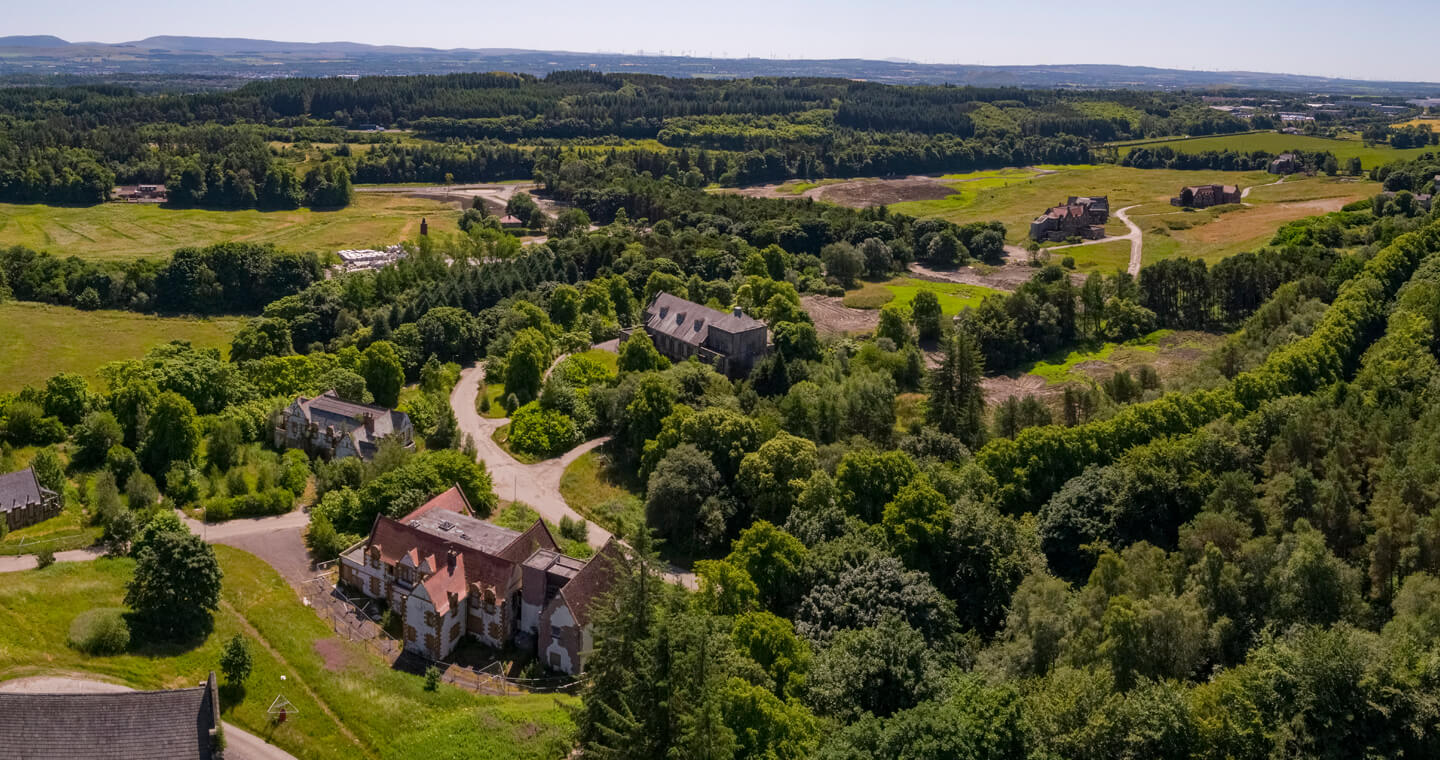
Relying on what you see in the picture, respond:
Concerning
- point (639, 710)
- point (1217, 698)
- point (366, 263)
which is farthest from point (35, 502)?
point (366, 263)

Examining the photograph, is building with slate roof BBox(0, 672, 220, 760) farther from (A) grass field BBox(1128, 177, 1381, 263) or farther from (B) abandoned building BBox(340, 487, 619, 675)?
(A) grass field BBox(1128, 177, 1381, 263)

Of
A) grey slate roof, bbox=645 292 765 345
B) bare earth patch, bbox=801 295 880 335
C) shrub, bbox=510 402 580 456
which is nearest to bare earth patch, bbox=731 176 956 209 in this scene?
bare earth patch, bbox=801 295 880 335

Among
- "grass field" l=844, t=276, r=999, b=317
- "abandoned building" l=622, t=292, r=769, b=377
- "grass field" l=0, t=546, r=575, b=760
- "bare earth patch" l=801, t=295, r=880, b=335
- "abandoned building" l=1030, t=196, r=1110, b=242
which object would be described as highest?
"abandoned building" l=1030, t=196, r=1110, b=242

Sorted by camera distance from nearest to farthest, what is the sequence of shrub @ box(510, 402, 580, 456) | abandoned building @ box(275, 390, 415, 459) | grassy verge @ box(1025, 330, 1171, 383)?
abandoned building @ box(275, 390, 415, 459) → shrub @ box(510, 402, 580, 456) → grassy verge @ box(1025, 330, 1171, 383)

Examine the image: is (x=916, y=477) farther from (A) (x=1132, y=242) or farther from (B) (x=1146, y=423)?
(A) (x=1132, y=242)

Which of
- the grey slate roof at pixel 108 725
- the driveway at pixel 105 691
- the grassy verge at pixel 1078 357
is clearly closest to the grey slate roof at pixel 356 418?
the driveway at pixel 105 691

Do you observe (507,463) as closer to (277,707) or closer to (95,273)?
(277,707)

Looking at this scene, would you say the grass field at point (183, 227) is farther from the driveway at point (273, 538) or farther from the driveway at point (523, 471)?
the driveway at point (273, 538)

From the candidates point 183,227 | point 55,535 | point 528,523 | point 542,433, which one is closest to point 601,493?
point 528,523
